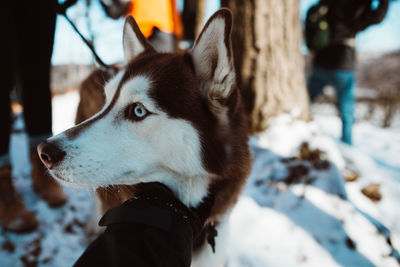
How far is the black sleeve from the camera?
262cm

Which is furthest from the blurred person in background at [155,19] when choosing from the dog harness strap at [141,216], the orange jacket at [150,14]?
the dog harness strap at [141,216]

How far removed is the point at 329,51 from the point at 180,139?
2900 millimetres

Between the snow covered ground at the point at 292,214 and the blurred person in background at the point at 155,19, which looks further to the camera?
the blurred person in background at the point at 155,19

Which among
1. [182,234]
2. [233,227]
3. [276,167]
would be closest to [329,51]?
[276,167]

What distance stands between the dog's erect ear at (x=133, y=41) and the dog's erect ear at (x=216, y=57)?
1.61 ft

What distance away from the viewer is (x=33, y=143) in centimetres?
209

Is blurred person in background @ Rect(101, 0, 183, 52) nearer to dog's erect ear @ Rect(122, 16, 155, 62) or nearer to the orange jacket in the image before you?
the orange jacket

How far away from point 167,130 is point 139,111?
17 centimetres

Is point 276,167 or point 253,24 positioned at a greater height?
point 253,24

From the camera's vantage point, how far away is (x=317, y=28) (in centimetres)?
302

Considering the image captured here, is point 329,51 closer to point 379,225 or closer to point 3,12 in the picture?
point 379,225

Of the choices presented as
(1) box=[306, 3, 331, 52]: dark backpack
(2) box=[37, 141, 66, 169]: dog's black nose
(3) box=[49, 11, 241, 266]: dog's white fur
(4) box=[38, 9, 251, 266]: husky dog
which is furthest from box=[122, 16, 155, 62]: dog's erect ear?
(1) box=[306, 3, 331, 52]: dark backpack

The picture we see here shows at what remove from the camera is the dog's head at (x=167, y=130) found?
0.99m

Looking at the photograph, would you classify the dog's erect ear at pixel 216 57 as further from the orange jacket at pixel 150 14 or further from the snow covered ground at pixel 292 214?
the orange jacket at pixel 150 14
